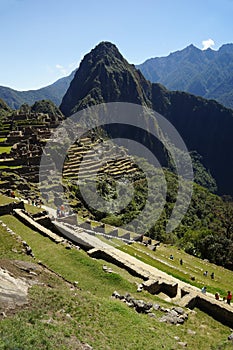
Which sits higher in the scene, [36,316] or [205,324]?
[36,316]

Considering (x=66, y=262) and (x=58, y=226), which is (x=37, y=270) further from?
(x=58, y=226)

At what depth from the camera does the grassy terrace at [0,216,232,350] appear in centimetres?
815

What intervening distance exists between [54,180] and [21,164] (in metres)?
5.70

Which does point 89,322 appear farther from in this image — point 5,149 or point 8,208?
point 5,149

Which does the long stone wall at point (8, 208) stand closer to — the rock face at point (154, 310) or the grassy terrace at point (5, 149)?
the rock face at point (154, 310)

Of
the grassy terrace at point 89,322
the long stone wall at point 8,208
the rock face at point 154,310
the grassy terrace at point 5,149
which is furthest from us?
the grassy terrace at point 5,149

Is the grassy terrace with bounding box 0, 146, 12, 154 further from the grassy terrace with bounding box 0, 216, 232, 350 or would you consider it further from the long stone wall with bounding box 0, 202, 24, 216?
the grassy terrace with bounding box 0, 216, 232, 350

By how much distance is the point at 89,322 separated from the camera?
375 inches

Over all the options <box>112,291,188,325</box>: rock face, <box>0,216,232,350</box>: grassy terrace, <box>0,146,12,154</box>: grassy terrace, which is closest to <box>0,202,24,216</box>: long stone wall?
<box>0,216,232,350</box>: grassy terrace

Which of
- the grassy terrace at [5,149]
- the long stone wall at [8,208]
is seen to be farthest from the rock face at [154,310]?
the grassy terrace at [5,149]

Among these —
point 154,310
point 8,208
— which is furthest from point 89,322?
point 8,208

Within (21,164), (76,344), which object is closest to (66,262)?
(76,344)

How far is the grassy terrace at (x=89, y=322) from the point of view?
8.15 metres

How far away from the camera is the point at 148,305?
469 inches
